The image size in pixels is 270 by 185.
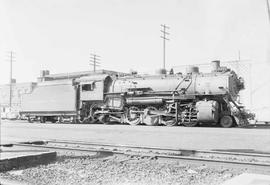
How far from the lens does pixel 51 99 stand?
22.9 metres

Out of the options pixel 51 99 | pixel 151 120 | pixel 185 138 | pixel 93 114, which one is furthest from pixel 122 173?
pixel 51 99

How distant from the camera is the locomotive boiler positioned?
54.9 feet

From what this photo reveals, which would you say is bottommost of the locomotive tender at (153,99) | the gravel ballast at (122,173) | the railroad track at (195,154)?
the gravel ballast at (122,173)

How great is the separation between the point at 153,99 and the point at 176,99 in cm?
138

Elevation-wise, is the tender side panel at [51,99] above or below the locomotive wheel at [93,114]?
above

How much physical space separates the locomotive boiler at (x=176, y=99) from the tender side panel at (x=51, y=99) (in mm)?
2311

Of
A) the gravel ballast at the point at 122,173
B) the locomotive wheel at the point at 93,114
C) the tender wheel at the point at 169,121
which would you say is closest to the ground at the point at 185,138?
the gravel ballast at the point at 122,173

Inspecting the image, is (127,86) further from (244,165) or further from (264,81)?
(244,165)

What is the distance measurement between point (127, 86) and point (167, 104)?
116 inches

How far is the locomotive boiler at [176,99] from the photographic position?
16734 millimetres

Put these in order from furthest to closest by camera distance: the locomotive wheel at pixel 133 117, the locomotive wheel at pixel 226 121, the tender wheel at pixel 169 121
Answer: the locomotive wheel at pixel 133 117 → the tender wheel at pixel 169 121 → the locomotive wheel at pixel 226 121

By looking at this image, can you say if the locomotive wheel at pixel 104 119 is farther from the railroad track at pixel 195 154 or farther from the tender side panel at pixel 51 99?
the railroad track at pixel 195 154

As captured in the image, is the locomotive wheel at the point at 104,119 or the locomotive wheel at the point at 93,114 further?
the locomotive wheel at the point at 93,114

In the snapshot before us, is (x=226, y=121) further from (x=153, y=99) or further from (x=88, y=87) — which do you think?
(x=88, y=87)
